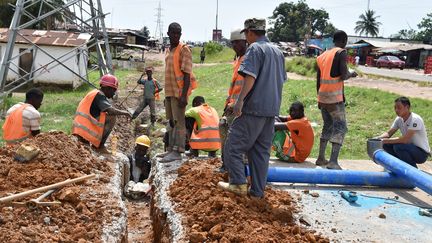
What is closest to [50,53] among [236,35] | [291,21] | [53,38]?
[53,38]

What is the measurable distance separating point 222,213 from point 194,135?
2288 millimetres

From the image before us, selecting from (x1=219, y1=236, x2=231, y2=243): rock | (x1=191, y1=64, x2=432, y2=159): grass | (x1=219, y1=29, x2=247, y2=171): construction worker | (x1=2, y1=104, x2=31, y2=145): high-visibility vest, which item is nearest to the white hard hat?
(x1=219, y1=29, x2=247, y2=171): construction worker

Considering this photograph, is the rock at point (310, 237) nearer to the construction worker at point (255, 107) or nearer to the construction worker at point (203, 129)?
the construction worker at point (255, 107)

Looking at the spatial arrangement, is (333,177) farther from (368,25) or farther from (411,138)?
(368,25)

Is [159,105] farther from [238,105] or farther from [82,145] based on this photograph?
[238,105]

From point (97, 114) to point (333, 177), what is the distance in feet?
10.3

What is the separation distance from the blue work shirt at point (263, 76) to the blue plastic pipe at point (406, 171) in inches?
73.0

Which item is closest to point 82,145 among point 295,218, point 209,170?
point 209,170

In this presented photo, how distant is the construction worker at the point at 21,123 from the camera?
5.72 meters

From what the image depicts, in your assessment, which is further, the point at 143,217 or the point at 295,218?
the point at 143,217

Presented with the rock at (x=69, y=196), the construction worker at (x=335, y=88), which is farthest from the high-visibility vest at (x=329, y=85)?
the rock at (x=69, y=196)

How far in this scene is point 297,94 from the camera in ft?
56.8

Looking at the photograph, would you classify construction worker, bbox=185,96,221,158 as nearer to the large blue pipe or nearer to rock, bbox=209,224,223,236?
the large blue pipe

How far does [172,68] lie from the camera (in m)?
5.62
